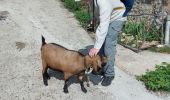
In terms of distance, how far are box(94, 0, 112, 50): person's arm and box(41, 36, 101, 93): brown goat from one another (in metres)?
0.27

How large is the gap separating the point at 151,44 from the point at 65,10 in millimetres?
2784

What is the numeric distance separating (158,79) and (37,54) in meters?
2.42

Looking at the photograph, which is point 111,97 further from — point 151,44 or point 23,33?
point 23,33

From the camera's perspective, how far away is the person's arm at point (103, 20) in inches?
217

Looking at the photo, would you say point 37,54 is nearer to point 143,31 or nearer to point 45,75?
point 45,75

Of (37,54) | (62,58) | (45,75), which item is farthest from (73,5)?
(62,58)

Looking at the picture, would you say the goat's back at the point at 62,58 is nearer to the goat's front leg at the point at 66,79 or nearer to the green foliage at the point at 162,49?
the goat's front leg at the point at 66,79

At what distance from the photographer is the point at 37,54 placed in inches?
296

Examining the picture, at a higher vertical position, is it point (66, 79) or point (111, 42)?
Answer: point (111, 42)

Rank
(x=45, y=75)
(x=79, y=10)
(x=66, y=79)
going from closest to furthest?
(x=66, y=79) < (x=45, y=75) < (x=79, y=10)

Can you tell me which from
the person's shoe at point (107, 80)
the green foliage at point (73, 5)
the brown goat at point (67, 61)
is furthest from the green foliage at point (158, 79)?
the green foliage at point (73, 5)

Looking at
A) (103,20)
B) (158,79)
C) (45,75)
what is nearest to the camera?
(103,20)

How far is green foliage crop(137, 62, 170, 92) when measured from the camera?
650 cm

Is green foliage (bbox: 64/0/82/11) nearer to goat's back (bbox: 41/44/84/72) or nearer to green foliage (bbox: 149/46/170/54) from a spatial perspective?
green foliage (bbox: 149/46/170/54)
